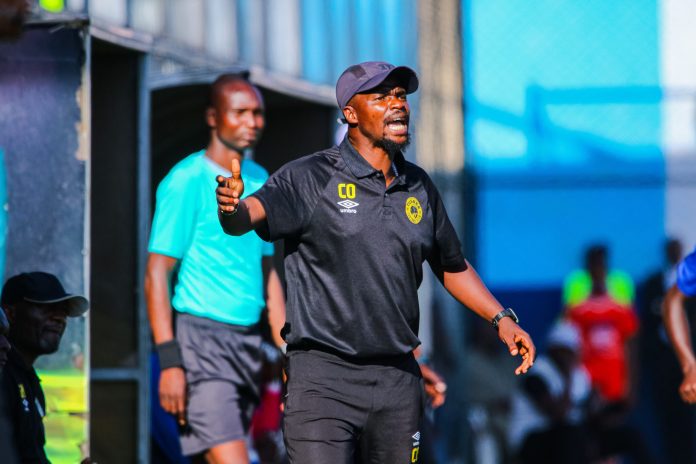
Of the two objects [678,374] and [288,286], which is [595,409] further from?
[288,286]

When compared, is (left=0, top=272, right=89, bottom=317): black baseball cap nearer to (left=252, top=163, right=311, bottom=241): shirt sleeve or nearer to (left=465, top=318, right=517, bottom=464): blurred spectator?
(left=252, top=163, right=311, bottom=241): shirt sleeve

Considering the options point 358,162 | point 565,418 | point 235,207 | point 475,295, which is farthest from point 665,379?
point 235,207

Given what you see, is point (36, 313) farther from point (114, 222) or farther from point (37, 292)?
point (114, 222)

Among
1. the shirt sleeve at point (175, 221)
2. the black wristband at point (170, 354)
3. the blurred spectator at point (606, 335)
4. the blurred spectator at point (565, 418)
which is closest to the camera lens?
the black wristband at point (170, 354)

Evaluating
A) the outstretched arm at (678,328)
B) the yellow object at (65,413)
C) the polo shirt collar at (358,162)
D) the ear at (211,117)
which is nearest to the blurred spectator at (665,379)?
the outstretched arm at (678,328)

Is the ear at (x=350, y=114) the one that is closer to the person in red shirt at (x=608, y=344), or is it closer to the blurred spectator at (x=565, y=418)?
the blurred spectator at (x=565, y=418)

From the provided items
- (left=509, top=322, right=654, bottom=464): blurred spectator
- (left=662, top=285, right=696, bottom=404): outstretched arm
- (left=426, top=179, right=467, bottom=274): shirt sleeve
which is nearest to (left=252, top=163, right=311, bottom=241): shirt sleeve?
(left=426, top=179, right=467, bottom=274): shirt sleeve

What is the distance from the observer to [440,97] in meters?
13.7

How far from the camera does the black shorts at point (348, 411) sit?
5.63 metres

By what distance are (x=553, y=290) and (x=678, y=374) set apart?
6.06 ft

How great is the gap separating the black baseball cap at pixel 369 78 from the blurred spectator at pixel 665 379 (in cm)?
812

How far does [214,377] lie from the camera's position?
7.11 m

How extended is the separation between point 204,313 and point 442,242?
1596 mm

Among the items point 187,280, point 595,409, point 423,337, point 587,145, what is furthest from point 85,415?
point 587,145
